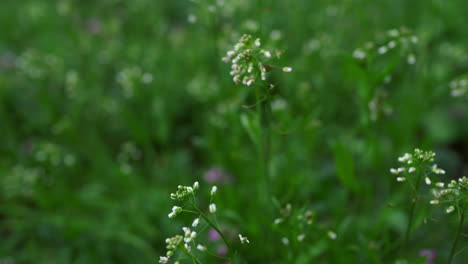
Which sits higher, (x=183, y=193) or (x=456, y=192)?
(x=183, y=193)

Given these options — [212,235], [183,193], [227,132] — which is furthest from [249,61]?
[227,132]

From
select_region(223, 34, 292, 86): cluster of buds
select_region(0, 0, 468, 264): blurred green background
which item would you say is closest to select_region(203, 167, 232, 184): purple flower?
select_region(0, 0, 468, 264): blurred green background

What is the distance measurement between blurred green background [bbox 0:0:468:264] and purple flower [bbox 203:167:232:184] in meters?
0.04

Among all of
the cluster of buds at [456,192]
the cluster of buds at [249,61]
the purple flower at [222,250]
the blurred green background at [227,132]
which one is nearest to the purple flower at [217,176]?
the blurred green background at [227,132]

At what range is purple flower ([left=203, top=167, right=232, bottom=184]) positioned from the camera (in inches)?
160

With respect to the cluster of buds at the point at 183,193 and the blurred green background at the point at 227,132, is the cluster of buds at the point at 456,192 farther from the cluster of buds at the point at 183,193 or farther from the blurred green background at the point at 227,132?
the cluster of buds at the point at 183,193

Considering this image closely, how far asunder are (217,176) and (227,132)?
1.63 ft

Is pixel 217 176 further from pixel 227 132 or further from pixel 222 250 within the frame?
pixel 222 250

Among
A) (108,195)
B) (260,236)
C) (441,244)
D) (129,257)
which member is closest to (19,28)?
(108,195)

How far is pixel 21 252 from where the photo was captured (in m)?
3.93

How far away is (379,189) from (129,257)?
2349 millimetres

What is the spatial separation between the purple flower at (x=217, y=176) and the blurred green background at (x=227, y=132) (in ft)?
0.13

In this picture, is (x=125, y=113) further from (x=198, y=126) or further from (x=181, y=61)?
(x=181, y=61)

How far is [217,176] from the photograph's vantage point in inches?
161
